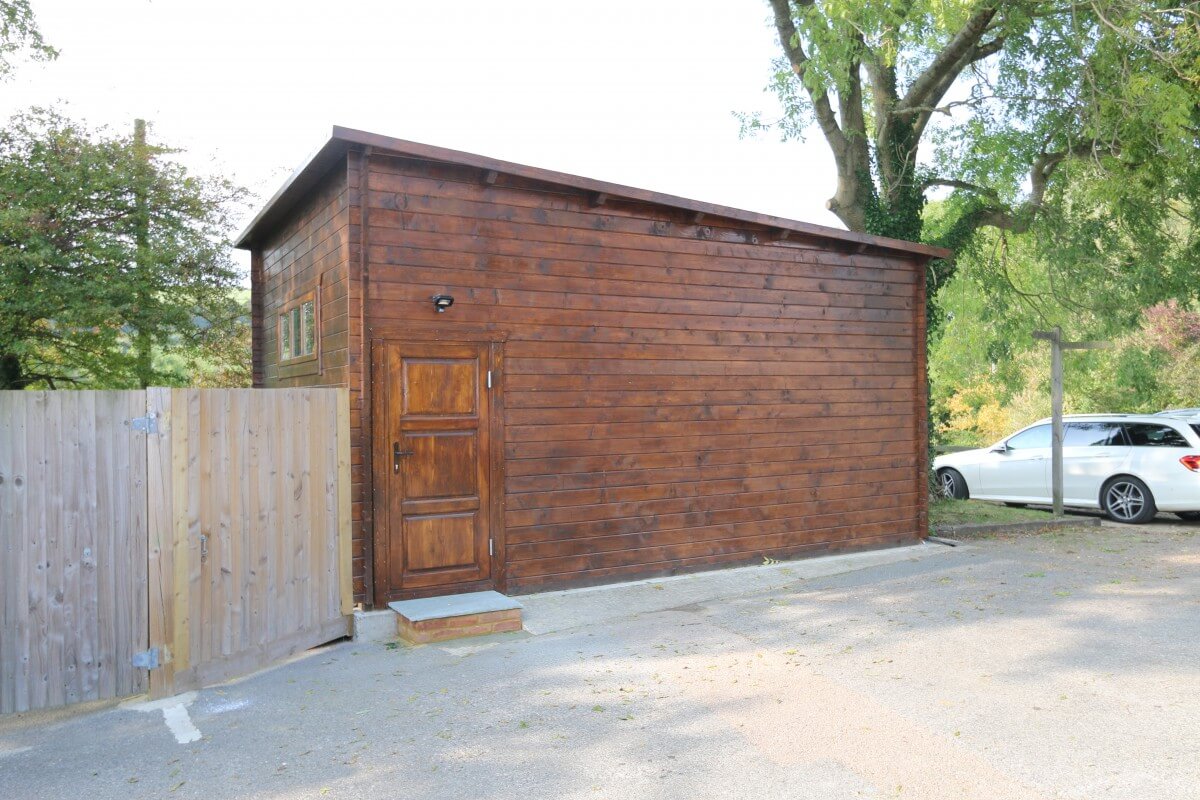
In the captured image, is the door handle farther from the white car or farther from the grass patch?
the white car

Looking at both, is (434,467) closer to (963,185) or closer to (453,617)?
(453,617)

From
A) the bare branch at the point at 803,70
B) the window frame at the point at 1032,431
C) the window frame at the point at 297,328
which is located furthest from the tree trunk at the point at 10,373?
the window frame at the point at 1032,431

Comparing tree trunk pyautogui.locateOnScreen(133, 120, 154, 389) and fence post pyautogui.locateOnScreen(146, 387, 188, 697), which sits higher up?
tree trunk pyautogui.locateOnScreen(133, 120, 154, 389)

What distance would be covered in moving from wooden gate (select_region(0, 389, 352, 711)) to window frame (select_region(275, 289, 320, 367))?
185 cm

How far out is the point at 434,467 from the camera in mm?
7012

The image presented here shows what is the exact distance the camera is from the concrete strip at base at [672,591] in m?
6.96

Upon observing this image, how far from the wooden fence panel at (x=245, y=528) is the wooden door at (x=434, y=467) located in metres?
0.37

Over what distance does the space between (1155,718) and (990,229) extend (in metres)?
16.8

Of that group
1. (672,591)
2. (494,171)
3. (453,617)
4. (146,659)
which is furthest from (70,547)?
(672,591)

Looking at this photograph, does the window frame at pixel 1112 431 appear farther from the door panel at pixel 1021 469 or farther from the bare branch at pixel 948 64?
the bare branch at pixel 948 64

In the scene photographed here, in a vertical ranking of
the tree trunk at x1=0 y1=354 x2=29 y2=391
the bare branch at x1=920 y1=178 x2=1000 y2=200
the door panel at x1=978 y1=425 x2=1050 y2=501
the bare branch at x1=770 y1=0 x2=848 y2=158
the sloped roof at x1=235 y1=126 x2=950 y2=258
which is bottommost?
the door panel at x1=978 y1=425 x2=1050 y2=501

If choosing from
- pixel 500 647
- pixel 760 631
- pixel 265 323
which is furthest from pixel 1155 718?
pixel 265 323

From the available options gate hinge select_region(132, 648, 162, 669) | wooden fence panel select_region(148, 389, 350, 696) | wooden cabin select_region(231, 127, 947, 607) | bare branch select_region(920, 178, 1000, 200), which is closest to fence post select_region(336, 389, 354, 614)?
wooden fence panel select_region(148, 389, 350, 696)

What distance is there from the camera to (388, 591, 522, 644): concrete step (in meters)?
6.31
